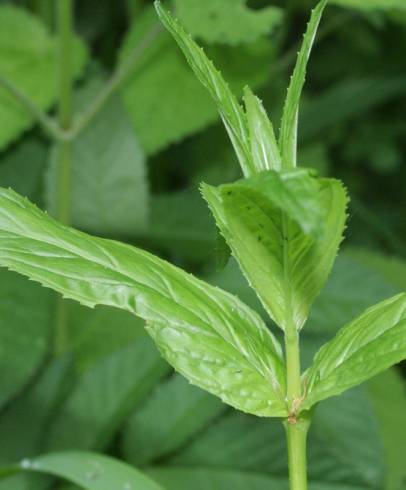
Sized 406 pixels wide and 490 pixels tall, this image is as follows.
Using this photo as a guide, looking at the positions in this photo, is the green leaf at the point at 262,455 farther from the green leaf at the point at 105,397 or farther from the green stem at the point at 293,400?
the green stem at the point at 293,400

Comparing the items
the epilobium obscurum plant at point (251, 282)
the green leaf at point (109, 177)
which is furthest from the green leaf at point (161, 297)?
the green leaf at point (109, 177)

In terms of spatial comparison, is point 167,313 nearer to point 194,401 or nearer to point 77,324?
point 194,401

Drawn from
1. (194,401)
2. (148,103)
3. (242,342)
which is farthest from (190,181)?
(242,342)

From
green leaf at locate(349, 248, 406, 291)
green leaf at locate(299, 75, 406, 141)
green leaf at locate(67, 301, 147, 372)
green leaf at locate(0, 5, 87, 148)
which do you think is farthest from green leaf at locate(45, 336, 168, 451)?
green leaf at locate(299, 75, 406, 141)

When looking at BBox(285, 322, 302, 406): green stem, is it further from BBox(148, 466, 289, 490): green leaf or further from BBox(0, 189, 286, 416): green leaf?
BBox(148, 466, 289, 490): green leaf

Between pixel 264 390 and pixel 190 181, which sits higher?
pixel 190 181

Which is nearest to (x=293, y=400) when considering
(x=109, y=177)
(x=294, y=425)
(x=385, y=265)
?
(x=294, y=425)
